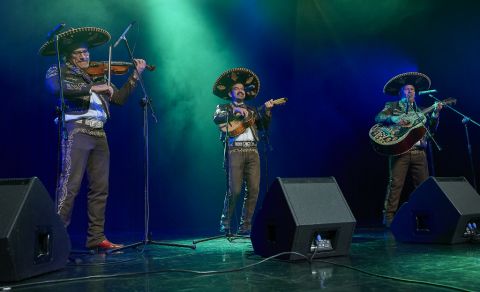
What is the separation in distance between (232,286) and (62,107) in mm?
2051

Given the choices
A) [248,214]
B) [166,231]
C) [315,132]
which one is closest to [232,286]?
[248,214]

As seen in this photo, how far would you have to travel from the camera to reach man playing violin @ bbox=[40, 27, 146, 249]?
3881mm

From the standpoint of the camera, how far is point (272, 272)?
8.95 feet

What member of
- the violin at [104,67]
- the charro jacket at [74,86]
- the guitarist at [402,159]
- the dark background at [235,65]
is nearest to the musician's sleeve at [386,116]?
the guitarist at [402,159]

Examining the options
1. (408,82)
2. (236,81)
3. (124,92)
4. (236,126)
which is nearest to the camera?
(124,92)

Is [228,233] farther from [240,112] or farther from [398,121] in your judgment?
[398,121]

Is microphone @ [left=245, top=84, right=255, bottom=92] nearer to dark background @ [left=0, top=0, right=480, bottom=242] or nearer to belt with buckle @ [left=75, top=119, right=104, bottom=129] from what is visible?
dark background @ [left=0, top=0, right=480, bottom=242]

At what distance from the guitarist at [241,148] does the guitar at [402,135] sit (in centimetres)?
173

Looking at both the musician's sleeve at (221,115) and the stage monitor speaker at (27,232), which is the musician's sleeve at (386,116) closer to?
the musician's sleeve at (221,115)

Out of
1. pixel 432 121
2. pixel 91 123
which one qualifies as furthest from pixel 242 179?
pixel 432 121

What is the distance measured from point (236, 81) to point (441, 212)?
9.55 ft

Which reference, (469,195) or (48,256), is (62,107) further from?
(469,195)

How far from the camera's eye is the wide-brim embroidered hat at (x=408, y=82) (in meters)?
6.28

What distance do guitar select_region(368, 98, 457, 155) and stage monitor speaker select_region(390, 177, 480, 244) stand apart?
1.89m
